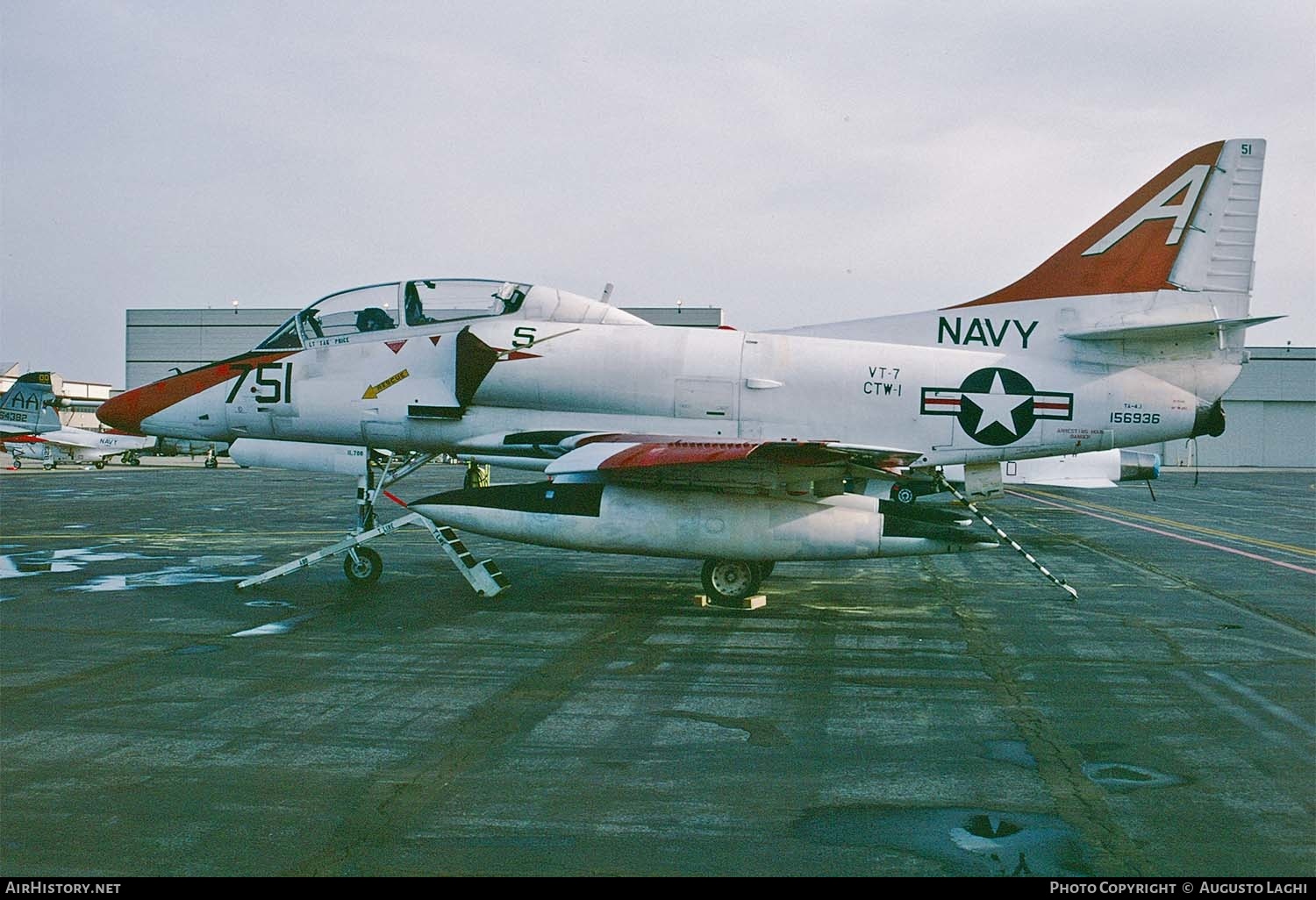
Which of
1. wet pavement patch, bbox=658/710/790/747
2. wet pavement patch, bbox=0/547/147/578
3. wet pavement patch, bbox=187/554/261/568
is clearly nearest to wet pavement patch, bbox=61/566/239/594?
wet pavement patch, bbox=187/554/261/568

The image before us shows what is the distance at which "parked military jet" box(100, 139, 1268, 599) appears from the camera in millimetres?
11680

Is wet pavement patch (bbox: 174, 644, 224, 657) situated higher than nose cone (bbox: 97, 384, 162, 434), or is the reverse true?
nose cone (bbox: 97, 384, 162, 434)

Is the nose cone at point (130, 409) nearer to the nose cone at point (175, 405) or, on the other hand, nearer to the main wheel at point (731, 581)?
the nose cone at point (175, 405)

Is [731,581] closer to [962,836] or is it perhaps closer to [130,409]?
[962,836]

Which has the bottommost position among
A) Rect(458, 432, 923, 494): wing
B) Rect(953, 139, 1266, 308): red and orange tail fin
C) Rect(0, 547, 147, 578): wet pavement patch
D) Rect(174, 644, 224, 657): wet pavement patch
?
Rect(0, 547, 147, 578): wet pavement patch

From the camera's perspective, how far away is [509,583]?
44.0 ft

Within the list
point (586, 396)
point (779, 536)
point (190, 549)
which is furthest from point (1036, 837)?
point (190, 549)

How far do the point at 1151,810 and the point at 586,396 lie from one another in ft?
27.2

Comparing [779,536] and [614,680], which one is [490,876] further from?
[779,536]

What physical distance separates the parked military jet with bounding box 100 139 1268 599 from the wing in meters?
0.03

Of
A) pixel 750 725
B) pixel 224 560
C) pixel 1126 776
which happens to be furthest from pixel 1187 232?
pixel 224 560

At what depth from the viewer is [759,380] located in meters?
12.2

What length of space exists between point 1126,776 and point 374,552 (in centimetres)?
944

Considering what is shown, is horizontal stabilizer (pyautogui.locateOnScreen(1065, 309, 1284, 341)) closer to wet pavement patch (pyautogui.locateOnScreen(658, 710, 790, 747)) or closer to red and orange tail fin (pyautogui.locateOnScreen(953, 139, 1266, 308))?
red and orange tail fin (pyautogui.locateOnScreen(953, 139, 1266, 308))
